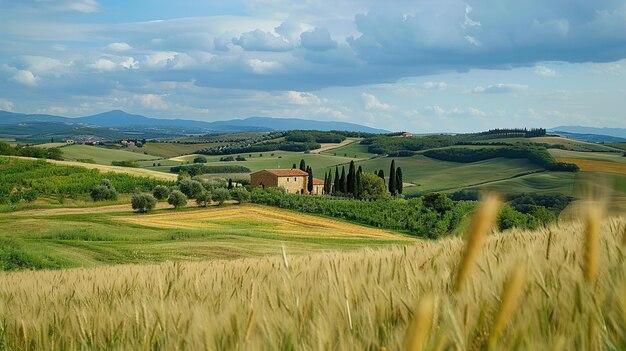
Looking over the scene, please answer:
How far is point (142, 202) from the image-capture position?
2675 inches

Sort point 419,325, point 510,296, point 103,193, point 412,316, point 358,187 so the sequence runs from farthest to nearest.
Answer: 1. point 358,187
2. point 103,193
3. point 412,316
4. point 510,296
5. point 419,325

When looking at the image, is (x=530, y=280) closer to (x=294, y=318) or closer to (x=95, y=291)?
(x=294, y=318)

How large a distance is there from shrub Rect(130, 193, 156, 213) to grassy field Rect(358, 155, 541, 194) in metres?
64.5

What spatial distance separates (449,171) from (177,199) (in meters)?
95.9

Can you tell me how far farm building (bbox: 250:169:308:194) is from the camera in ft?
348

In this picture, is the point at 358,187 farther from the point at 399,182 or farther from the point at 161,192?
the point at 161,192

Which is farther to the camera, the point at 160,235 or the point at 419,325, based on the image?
the point at 160,235

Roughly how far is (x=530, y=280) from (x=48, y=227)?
56512 millimetres

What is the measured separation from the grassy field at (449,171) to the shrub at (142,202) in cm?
6449

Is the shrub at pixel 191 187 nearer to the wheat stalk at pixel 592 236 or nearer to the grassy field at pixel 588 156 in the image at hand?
the wheat stalk at pixel 592 236

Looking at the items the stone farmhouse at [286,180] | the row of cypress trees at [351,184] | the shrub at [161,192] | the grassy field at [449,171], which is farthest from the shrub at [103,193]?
the grassy field at [449,171]

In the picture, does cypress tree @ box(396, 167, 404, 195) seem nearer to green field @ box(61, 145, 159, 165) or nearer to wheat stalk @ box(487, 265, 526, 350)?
green field @ box(61, 145, 159, 165)

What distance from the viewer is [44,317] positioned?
9.36 ft

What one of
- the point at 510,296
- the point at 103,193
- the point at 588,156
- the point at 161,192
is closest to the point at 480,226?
the point at 510,296
